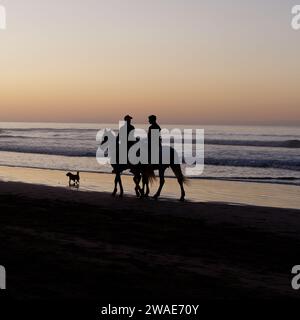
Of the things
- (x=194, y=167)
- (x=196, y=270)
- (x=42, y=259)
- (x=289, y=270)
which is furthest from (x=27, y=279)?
(x=194, y=167)

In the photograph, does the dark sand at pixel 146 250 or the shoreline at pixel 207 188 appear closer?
the dark sand at pixel 146 250

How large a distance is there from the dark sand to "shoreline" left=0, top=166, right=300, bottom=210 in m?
2.11

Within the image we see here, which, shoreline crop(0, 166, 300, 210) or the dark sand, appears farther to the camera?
shoreline crop(0, 166, 300, 210)

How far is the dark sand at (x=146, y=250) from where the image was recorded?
5.64 meters

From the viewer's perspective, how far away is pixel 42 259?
6.72 meters

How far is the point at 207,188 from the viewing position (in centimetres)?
1784

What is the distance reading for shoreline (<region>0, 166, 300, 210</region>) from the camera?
1490 cm

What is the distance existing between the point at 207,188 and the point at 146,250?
10.4 meters

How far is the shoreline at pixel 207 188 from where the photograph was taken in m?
14.9

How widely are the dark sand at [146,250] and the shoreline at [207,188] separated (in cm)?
211

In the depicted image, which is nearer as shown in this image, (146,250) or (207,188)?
(146,250)
